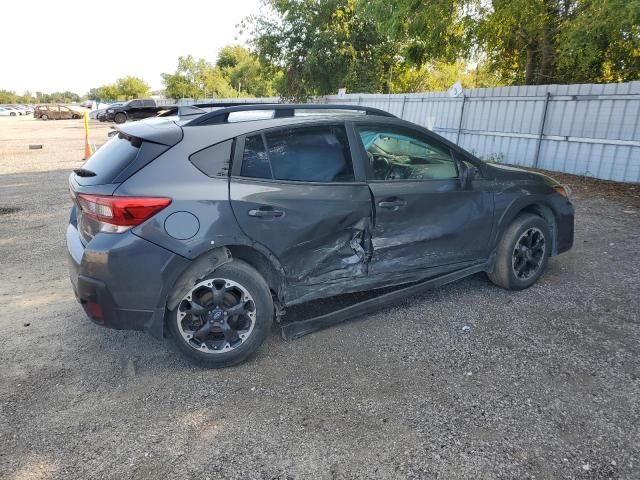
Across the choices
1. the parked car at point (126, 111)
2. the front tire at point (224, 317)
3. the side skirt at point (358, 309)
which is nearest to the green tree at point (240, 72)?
the parked car at point (126, 111)

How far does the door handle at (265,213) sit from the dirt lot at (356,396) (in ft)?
3.30

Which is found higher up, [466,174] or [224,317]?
[466,174]

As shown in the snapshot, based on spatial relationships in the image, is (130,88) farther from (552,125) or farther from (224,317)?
(224,317)

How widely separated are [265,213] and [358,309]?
115 cm

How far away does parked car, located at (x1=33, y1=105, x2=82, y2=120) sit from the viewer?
44.2 metres

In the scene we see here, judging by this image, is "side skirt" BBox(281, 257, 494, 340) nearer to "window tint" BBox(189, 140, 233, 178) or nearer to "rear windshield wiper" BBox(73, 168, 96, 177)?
"window tint" BBox(189, 140, 233, 178)

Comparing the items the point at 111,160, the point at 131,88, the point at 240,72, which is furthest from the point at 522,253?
the point at 131,88

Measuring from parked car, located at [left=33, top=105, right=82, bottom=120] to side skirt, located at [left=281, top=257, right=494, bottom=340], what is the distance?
48.3 metres

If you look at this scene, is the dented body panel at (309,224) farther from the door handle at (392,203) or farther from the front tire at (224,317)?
the front tire at (224,317)

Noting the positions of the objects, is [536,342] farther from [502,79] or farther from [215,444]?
[502,79]

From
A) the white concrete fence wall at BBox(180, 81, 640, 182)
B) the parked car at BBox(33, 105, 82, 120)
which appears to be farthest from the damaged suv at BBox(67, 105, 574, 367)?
the parked car at BBox(33, 105, 82, 120)

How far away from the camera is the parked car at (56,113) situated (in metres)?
44.2

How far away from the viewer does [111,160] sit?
3.22m

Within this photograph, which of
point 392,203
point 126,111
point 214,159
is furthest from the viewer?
point 126,111
